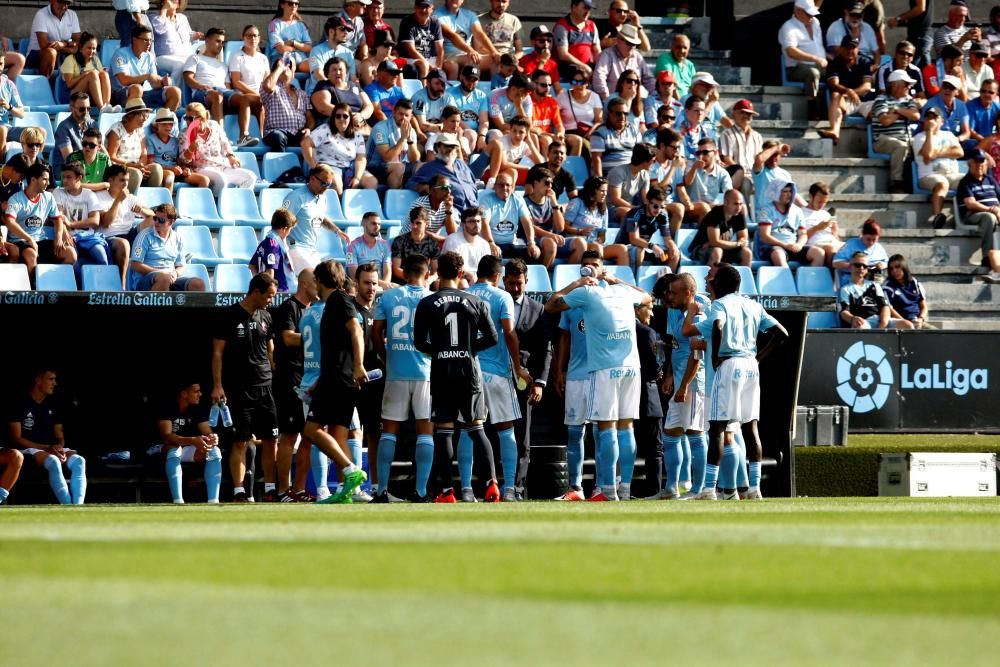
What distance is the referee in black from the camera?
13.8 meters

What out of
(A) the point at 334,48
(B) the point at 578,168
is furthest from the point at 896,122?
(A) the point at 334,48

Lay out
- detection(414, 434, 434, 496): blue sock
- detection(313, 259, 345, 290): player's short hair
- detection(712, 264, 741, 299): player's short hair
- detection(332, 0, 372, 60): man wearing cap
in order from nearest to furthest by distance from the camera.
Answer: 1. detection(313, 259, 345, 290): player's short hair
2. detection(414, 434, 434, 496): blue sock
3. detection(712, 264, 741, 299): player's short hair
4. detection(332, 0, 372, 60): man wearing cap

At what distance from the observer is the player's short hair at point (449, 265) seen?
41.7ft

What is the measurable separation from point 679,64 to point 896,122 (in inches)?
121

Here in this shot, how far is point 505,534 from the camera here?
7340mm

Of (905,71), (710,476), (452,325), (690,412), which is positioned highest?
(905,71)

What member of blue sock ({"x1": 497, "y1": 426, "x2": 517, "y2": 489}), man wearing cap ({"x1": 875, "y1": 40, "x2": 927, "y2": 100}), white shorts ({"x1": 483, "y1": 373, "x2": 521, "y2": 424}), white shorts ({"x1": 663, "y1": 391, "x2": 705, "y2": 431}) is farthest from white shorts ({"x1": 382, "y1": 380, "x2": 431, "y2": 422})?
man wearing cap ({"x1": 875, "y1": 40, "x2": 927, "y2": 100})

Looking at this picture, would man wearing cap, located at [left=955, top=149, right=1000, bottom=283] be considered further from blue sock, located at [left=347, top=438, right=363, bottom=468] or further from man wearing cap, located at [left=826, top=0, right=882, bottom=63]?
blue sock, located at [left=347, top=438, right=363, bottom=468]

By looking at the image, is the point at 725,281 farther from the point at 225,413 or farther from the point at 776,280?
the point at 776,280

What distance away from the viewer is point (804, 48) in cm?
2292

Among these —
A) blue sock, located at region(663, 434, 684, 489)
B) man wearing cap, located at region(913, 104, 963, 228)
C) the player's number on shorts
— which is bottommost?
blue sock, located at region(663, 434, 684, 489)

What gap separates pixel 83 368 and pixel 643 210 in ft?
20.7

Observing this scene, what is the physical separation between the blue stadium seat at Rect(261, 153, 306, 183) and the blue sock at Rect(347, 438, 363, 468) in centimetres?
527

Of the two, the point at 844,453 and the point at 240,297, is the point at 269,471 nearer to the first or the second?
the point at 240,297
